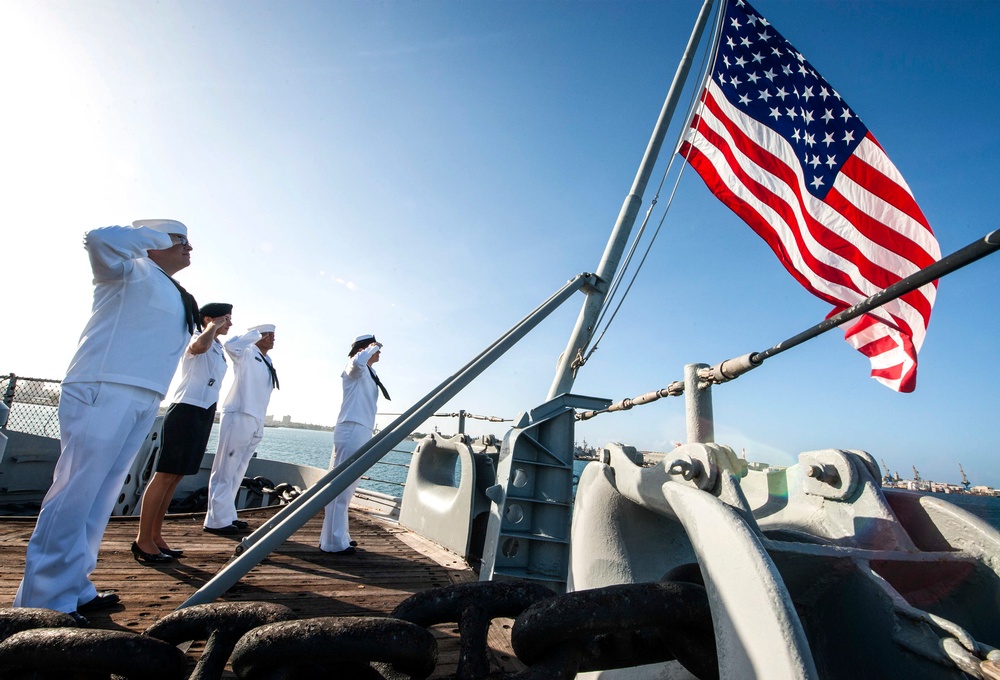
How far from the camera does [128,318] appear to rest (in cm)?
210

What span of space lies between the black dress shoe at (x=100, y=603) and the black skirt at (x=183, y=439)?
99 centimetres

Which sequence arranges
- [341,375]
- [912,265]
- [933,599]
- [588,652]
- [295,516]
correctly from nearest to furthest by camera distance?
[588,652], [933,599], [295,516], [912,265], [341,375]

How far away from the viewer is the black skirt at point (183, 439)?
311cm

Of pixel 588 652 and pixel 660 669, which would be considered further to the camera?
pixel 660 669

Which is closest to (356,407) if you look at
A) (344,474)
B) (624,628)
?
(344,474)

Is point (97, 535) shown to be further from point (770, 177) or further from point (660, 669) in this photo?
point (770, 177)

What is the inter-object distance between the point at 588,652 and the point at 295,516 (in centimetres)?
139

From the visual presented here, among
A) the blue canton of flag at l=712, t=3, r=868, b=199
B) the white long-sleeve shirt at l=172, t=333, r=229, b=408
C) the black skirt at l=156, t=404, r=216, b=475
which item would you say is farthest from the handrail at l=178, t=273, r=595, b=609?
the blue canton of flag at l=712, t=3, r=868, b=199

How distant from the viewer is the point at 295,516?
69.0 inches

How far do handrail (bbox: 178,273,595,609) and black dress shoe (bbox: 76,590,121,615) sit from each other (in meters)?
0.57

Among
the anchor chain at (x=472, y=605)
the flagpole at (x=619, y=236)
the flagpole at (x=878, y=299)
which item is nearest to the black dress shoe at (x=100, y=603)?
the anchor chain at (x=472, y=605)

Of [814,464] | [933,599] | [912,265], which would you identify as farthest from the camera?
[912,265]

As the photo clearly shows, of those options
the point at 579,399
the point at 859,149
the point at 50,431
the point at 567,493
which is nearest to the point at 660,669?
the point at 567,493

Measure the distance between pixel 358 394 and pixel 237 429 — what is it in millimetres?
1113
